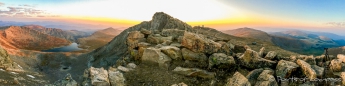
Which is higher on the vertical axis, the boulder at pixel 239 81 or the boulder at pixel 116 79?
the boulder at pixel 239 81

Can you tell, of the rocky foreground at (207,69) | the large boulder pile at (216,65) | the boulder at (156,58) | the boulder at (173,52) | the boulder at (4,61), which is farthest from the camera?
the boulder at (4,61)

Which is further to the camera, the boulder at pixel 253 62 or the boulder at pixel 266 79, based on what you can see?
the boulder at pixel 253 62

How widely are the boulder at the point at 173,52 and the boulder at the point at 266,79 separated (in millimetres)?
10379

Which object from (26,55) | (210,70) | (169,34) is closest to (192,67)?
(210,70)

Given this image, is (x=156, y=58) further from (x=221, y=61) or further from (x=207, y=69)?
(x=221, y=61)

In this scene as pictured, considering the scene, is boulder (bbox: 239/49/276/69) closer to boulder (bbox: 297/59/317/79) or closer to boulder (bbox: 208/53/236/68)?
boulder (bbox: 208/53/236/68)

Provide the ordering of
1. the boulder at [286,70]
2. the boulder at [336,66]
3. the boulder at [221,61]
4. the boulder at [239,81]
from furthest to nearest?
the boulder at [221,61], the boulder at [336,66], the boulder at [286,70], the boulder at [239,81]

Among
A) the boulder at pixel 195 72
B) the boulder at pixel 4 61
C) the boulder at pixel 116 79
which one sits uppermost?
the boulder at pixel 195 72

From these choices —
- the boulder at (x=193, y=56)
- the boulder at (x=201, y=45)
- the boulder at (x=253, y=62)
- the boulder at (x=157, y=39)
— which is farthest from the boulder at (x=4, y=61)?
the boulder at (x=253, y=62)

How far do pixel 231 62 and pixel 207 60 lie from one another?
3.07m

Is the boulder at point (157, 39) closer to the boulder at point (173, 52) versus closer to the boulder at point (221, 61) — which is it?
the boulder at point (173, 52)

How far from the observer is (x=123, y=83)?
20.3m

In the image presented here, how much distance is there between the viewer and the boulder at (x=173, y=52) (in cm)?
2662

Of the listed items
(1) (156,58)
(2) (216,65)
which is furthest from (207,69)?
(1) (156,58)
